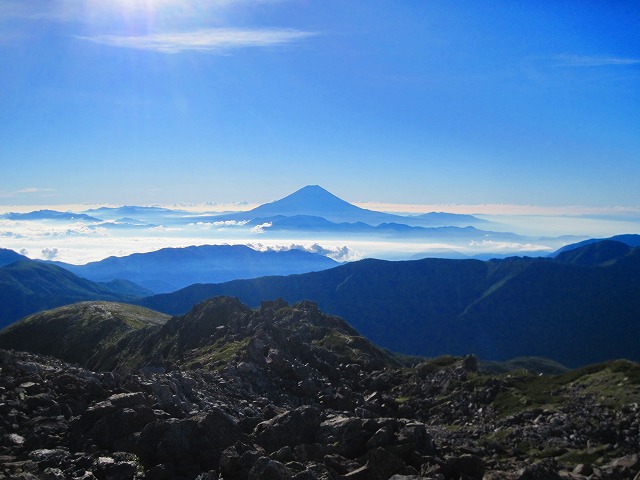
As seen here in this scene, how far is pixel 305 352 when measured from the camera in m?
83.2

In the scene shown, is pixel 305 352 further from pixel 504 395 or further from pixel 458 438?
pixel 458 438

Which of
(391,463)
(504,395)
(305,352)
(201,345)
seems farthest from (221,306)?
(391,463)

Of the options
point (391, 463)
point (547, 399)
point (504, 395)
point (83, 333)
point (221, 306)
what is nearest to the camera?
point (391, 463)

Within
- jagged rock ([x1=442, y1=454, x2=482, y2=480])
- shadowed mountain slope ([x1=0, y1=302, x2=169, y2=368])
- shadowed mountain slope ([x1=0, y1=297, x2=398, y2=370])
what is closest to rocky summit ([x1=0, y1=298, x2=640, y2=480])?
jagged rock ([x1=442, y1=454, x2=482, y2=480])

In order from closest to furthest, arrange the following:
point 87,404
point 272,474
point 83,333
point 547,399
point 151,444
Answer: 1. point 272,474
2. point 151,444
3. point 87,404
4. point 547,399
5. point 83,333

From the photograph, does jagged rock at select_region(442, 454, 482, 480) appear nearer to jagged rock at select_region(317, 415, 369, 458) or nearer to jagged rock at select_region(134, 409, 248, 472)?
jagged rock at select_region(317, 415, 369, 458)

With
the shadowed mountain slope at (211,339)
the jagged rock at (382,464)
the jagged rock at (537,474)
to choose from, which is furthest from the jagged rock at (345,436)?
the shadowed mountain slope at (211,339)

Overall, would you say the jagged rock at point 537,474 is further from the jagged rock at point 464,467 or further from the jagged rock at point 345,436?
the jagged rock at point 345,436

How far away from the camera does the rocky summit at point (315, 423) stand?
25.7 metres

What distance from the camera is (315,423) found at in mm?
→ 33062

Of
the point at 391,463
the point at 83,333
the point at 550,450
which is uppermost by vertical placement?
the point at 391,463

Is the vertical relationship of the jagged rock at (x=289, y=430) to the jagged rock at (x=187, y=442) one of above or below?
below

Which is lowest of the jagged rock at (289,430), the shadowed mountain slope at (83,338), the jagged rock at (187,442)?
the shadowed mountain slope at (83,338)

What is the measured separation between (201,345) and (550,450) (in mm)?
91136
